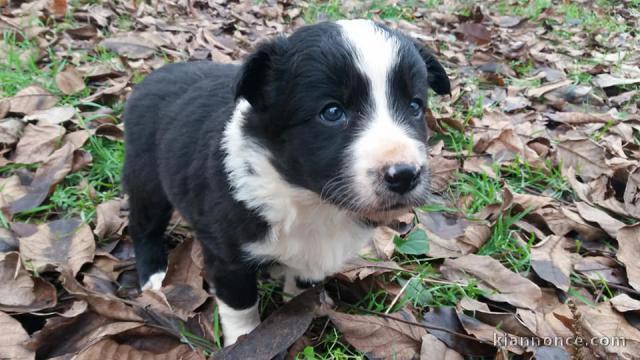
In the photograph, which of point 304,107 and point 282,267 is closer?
point 304,107

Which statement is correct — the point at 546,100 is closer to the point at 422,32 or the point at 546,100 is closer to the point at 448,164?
the point at 448,164

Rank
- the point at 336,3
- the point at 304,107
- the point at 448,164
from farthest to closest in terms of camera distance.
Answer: the point at 336,3 < the point at 448,164 < the point at 304,107

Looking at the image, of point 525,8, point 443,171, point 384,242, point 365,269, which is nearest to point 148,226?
point 365,269

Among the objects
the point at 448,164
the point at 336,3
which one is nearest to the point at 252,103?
the point at 448,164

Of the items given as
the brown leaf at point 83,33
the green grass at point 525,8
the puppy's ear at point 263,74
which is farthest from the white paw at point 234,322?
the green grass at point 525,8

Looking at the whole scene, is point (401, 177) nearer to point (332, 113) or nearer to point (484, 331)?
point (332, 113)

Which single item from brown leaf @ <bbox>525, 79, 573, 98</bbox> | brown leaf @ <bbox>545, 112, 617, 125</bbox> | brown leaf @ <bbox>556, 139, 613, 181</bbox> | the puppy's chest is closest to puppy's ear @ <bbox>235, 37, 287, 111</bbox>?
the puppy's chest
